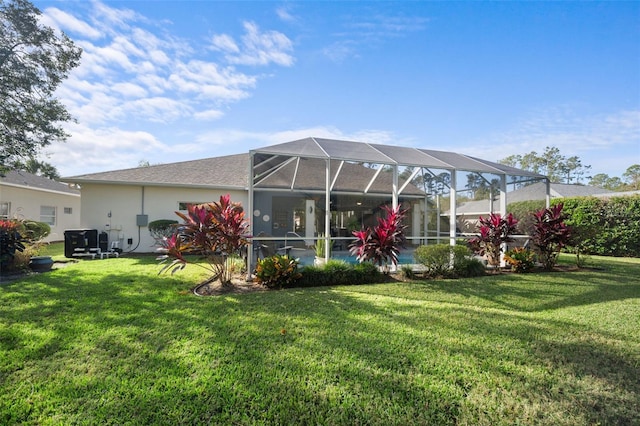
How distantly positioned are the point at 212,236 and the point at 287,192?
24.5 feet

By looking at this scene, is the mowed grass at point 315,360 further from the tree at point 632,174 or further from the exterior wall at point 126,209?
the tree at point 632,174

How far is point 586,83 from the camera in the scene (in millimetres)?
11531

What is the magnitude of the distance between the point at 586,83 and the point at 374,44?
879cm

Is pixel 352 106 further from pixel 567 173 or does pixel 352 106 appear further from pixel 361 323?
pixel 567 173

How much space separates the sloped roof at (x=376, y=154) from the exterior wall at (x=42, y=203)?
14994 mm

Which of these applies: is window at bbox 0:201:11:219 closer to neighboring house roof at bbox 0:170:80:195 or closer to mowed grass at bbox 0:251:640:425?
neighboring house roof at bbox 0:170:80:195

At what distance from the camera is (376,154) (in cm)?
922

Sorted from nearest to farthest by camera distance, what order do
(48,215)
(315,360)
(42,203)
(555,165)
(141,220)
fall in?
1. (315,360)
2. (141,220)
3. (42,203)
4. (48,215)
5. (555,165)

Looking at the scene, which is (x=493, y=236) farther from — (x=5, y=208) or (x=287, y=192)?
(x=5, y=208)

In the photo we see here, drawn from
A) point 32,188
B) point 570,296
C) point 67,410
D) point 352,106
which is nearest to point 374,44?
point 352,106

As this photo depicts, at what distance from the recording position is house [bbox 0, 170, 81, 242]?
15.6 metres

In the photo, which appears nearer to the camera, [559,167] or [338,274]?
[338,274]

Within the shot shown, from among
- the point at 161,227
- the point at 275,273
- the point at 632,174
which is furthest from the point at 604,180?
the point at 161,227

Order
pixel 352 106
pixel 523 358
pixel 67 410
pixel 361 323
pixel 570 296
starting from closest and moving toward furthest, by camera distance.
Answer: pixel 67 410 < pixel 523 358 < pixel 361 323 < pixel 570 296 < pixel 352 106
